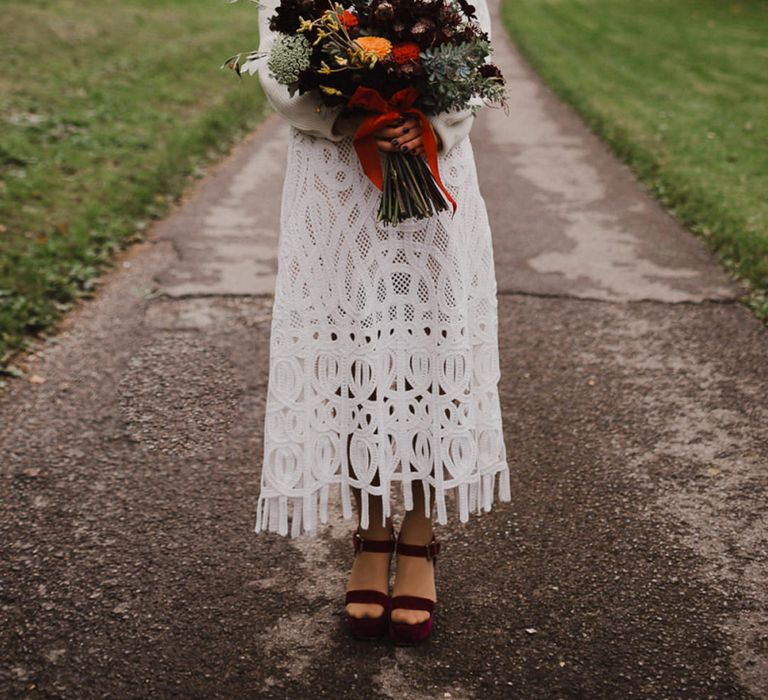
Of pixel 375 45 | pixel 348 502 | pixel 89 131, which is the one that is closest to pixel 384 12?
pixel 375 45

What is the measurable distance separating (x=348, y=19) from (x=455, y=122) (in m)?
0.39

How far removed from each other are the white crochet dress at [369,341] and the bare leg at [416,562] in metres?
0.14

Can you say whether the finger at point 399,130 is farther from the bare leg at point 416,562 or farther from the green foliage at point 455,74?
the bare leg at point 416,562

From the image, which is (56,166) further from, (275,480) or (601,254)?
(275,480)

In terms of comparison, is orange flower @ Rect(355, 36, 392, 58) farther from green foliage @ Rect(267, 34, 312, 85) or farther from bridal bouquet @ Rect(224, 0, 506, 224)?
green foliage @ Rect(267, 34, 312, 85)

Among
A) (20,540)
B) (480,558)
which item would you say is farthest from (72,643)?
(480,558)

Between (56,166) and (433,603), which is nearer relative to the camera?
(433,603)

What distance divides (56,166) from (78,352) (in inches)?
129

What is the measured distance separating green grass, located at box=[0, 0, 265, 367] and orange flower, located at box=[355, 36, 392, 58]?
3021mm

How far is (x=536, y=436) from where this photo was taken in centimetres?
382

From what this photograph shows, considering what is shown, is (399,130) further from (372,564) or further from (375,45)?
(372,564)

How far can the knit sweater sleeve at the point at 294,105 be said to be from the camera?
2.29 m

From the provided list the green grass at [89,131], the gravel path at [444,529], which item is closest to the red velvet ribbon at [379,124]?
the gravel path at [444,529]

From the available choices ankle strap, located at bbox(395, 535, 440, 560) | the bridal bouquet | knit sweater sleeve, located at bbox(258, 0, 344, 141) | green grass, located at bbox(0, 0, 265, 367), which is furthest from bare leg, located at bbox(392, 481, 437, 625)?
green grass, located at bbox(0, 0, 265, 367)
